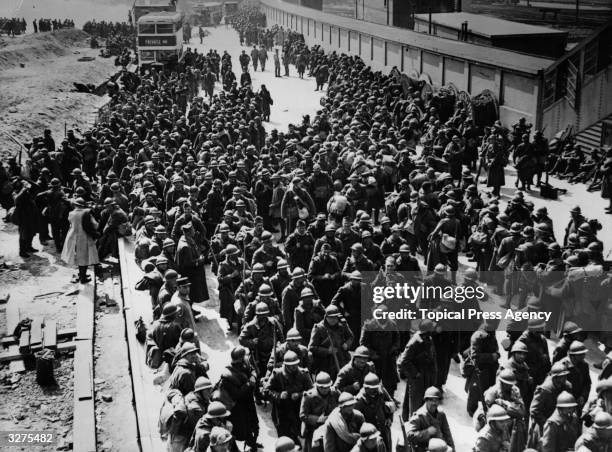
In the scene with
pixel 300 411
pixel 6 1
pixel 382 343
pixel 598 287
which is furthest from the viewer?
pixel 6 1

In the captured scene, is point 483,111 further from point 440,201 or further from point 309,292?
point 309,292

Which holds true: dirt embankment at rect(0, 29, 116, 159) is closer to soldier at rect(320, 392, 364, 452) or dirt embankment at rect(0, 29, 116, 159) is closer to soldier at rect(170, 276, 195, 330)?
soldier at rect(170, 276, 195, 330)

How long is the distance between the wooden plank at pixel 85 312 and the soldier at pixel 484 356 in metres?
6.40

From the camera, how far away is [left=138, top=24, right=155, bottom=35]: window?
124ft

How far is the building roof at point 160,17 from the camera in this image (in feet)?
125

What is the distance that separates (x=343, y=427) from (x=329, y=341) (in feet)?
6.62

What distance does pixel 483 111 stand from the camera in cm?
2244

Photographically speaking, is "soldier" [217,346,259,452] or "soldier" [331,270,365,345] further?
"soldier" [331,270,365,345]

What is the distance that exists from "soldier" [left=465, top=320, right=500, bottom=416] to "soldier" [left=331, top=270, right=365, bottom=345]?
1.80m

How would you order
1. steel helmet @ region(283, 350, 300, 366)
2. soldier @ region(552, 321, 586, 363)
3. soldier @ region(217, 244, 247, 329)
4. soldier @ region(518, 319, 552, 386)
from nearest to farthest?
steel helmet @ region(283, 350, 300, 366)
soldier @ region(518, 319, 552, 386)
soldier @ region(552, 321, 586, 363)
soldier @ region(217, 244, 247, 329)

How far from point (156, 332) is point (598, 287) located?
19.1 feet

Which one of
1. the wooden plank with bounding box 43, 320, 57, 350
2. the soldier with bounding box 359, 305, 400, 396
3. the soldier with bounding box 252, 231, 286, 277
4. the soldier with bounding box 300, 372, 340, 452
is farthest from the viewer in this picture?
the wooden plank with bounding box 43, 320, 57, 350

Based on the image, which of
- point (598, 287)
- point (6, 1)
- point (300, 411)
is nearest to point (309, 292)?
point (300, 411)

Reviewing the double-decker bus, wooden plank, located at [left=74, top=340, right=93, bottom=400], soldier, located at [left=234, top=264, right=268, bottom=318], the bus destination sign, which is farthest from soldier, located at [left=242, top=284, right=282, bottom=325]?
the bus destination sign
